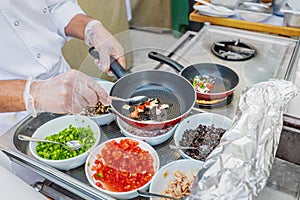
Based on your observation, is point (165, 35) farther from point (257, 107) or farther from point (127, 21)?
point (127, 21)

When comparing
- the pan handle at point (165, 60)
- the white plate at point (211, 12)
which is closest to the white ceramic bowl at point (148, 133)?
the pan handle at point (165, 60)

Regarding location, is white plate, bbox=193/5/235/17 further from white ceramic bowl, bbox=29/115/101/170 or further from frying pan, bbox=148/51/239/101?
white ceramic bowl, bbox=29/115/101/170

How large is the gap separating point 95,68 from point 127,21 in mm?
1781

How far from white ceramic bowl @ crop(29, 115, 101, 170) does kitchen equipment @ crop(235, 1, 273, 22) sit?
1.07 m

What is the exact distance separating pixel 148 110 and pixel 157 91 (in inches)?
3.8

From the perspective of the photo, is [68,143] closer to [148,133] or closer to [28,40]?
[148,133]

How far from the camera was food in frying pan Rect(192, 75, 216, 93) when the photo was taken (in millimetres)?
973

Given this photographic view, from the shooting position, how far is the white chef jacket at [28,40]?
1.06m

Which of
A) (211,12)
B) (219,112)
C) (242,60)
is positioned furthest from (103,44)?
(211,12)

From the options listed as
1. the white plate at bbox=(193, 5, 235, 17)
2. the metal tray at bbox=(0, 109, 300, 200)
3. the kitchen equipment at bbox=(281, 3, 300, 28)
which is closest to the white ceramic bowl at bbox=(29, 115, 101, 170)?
the metal tray at bbox=(0, 109, 300, 200)

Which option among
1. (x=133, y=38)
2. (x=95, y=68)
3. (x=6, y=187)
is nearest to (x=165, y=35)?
(x=133, y=38)

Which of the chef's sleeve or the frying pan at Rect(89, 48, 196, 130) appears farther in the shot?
the chef's sleeve

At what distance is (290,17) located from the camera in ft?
4.84

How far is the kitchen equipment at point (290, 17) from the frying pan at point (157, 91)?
2.81 ft
